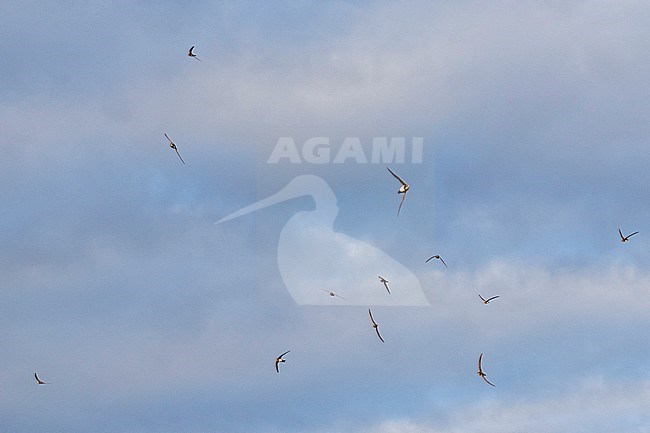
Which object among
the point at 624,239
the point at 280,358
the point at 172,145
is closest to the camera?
the point at 172,145

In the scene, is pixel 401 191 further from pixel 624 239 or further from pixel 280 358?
pixel 624 239

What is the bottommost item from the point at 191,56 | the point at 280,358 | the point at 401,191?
the point at 280,358

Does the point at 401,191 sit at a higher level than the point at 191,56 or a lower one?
lower

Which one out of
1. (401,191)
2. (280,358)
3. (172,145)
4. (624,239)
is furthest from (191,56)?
(624,239)

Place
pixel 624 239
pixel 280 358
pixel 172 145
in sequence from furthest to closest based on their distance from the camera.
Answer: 1. pixel 624 239
2. pixel 280 358
3. pixel 172 145

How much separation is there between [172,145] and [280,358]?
122 feet

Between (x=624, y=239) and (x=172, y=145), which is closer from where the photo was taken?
(x=172, y=145)

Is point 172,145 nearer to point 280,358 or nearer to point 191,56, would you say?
point 191,56

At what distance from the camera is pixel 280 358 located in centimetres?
16812

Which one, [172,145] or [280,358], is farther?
[280,358]

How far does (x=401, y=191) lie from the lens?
157 meters

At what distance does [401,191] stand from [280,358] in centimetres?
3176

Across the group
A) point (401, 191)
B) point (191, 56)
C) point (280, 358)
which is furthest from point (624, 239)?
point (191, 56)

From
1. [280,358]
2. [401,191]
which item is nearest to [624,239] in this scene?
[401,191]
